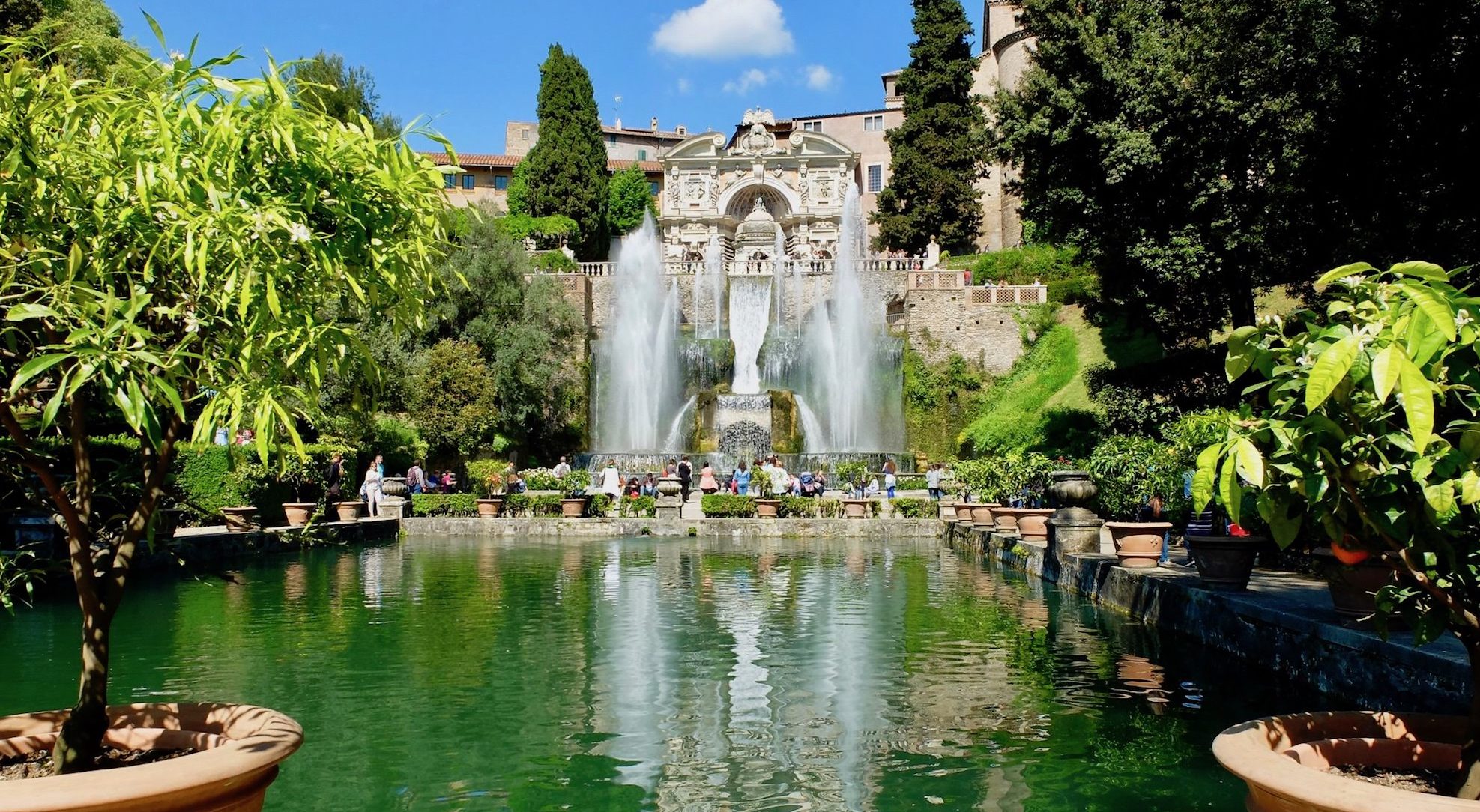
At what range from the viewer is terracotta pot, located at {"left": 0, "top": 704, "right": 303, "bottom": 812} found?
8.64ft

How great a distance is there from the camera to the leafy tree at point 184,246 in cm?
287

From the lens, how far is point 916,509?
22.5m

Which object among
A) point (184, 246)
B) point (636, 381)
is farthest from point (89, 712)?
point (636, 381)

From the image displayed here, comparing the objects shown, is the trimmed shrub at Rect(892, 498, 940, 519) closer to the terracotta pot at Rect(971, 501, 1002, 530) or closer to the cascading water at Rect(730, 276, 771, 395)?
the terracotta pot at Rect(971, 501, 1002, 530)

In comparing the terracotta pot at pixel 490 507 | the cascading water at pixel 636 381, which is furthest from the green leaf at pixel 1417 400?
the cascading water at pixel 636 381

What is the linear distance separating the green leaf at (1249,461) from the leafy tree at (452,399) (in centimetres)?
2868

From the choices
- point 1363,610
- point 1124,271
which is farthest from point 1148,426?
point 1363,610

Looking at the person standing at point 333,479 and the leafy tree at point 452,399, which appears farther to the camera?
the leafy tree at point 452,399

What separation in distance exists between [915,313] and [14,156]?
37925 mm

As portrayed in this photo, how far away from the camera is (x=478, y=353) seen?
32719mm

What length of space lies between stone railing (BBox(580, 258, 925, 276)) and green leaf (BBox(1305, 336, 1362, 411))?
131 ft

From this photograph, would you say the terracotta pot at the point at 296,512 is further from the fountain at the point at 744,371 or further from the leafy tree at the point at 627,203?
the leafy tree at the point at 627,203

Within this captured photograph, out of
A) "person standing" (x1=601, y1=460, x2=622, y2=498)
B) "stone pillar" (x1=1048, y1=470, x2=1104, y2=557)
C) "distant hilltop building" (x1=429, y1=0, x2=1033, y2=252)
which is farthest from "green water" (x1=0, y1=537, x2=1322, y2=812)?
"distant hilltop building" (x1=429, y1=0, x2=1033, y2=252)

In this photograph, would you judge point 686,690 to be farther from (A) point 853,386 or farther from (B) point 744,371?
(B) point 744,371
